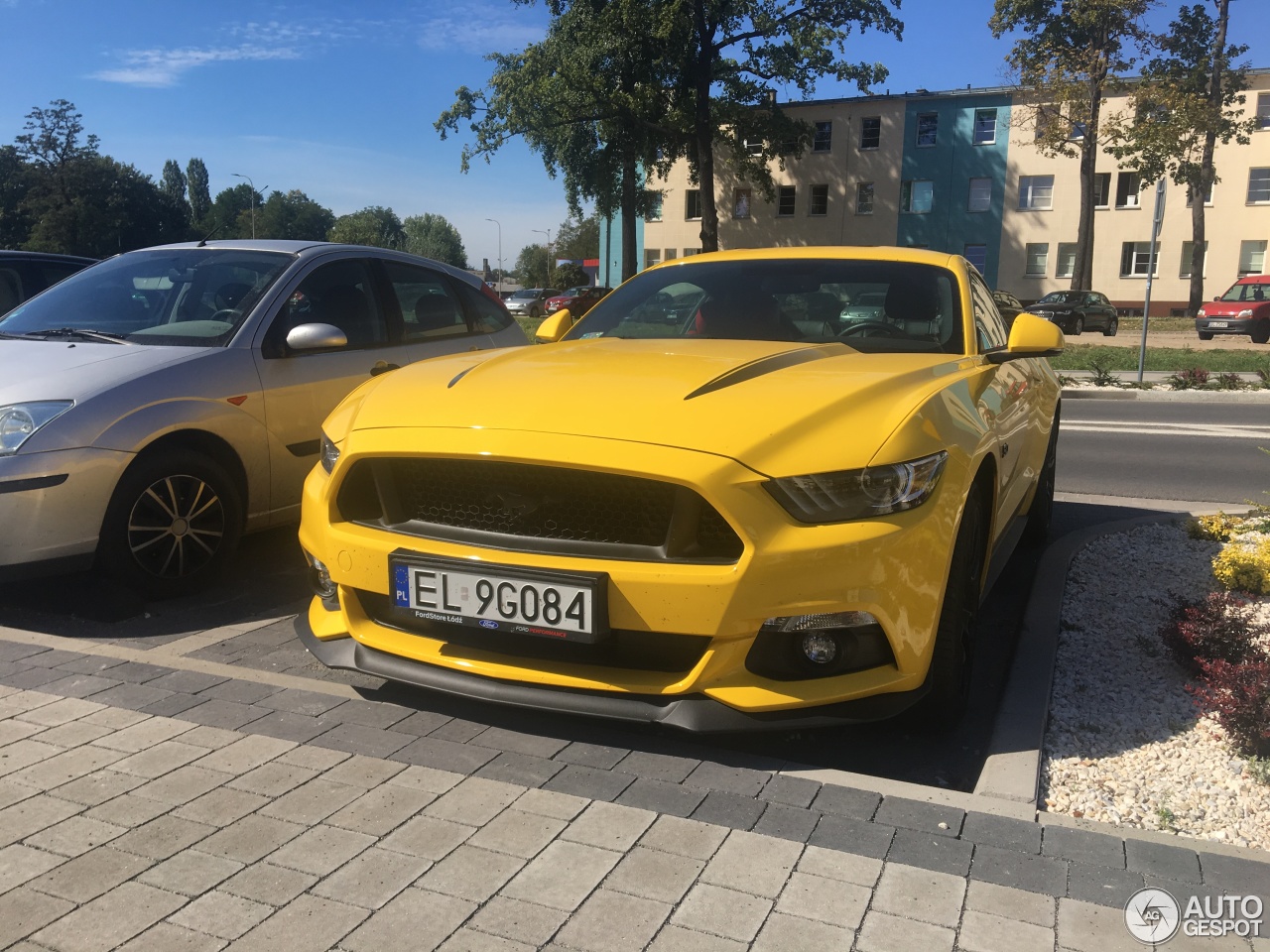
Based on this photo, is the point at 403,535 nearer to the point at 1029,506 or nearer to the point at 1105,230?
the point at 1029,506

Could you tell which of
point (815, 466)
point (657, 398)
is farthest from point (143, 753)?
point (815, 466)

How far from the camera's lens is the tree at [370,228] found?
398 feet

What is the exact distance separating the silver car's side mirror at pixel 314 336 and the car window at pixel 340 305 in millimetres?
194

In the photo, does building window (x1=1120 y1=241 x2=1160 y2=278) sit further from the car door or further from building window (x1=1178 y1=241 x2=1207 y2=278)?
the car door

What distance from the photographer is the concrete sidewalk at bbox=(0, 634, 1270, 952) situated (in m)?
2.22

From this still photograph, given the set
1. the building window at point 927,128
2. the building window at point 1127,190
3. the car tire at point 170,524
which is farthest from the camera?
the building window at point 927,128

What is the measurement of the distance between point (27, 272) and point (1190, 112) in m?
35.7

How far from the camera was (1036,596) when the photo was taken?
4.69 meters

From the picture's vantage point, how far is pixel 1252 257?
150ft

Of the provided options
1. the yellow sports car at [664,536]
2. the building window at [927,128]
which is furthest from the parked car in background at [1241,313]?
the yellow sports car at [664,536]

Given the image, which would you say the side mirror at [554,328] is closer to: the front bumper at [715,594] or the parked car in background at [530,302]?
the front bumper at [715,594]

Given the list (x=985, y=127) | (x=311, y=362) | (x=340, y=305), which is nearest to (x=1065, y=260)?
(x=985, y=127)

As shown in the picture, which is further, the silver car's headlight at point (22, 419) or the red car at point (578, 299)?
the red car at point (578, 299)

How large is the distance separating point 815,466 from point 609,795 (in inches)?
41.3
